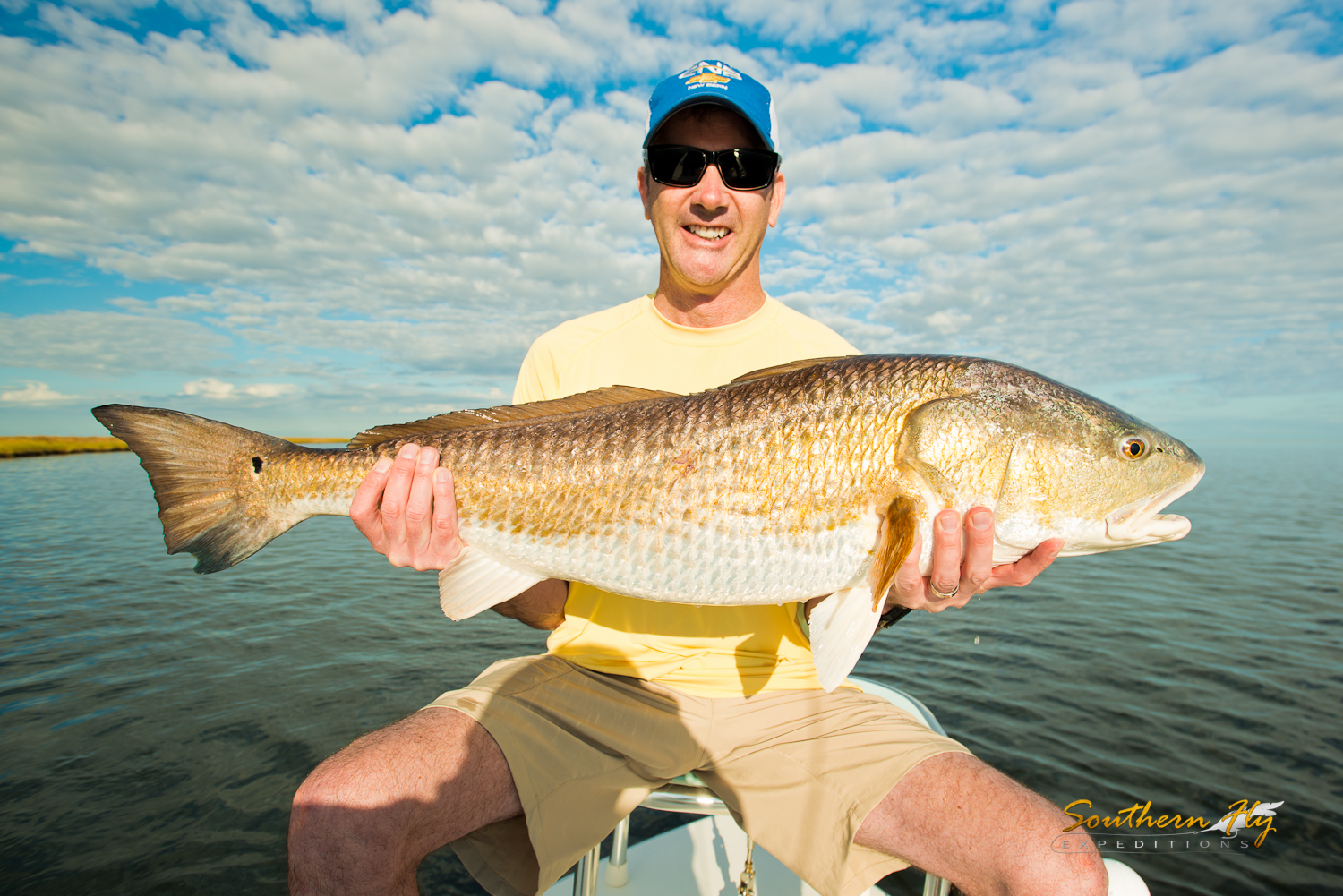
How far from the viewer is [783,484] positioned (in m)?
2.77

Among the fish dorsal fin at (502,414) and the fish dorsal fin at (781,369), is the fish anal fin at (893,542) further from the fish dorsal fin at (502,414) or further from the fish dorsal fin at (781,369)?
the fish dorsal fin at (502,414)

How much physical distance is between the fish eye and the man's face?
2166 millimetres

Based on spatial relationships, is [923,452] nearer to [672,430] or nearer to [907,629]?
[672,430]

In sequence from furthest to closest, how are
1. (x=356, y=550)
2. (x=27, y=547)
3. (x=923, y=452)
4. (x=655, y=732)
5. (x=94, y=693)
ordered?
(x=356, y=550)
(x=27, y=547)
(x=94, y=693)
(x=655, y=732)
(x=923, y=452)

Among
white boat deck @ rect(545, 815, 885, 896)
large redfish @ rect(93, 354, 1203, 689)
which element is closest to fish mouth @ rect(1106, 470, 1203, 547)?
large redfish @ rect(93, 354, 1203, 689)

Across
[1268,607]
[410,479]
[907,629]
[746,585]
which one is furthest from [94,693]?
[1268,607]

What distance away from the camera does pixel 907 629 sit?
35.5ft

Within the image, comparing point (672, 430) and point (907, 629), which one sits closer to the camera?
point (672, 430)

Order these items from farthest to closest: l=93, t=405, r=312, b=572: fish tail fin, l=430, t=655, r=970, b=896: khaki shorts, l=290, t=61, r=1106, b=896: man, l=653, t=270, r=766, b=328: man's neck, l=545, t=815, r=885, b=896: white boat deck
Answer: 1. l=653, t=270, r=766, b=328: man's neck
2. l=545, t=815, r=885, b=896: white boat deck
3. l=93, t=405, r=312, b=572: fish tail fin
4. l=430, t=655, r=970, b=896: khaki shorts
5. l=290, t=61, r=1106, b=896: man

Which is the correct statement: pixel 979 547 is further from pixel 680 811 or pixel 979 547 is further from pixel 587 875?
pixel 587 875

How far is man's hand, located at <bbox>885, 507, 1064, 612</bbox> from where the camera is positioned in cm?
267

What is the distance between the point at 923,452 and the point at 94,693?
10.2 meters

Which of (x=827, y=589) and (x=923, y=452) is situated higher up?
(x=923, y=452)

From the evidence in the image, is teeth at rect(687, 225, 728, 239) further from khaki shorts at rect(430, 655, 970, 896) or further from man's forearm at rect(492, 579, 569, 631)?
khaki shorts at rect(430, 655, 970, 896)
